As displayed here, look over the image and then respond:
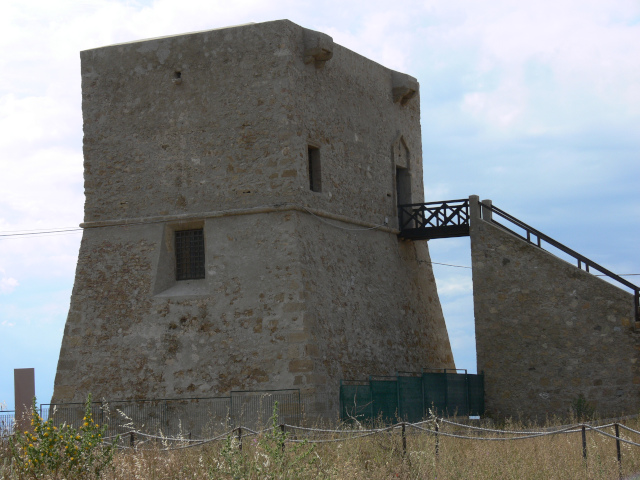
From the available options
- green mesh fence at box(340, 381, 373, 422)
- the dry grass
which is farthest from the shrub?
green mesh fence at box(340, 381, 373, 422)

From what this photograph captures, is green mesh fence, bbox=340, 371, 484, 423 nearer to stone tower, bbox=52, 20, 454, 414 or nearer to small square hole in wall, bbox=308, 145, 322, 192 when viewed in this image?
stone tower, bbox=52, 20, 454, 414

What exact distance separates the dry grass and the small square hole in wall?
7203 millimetres

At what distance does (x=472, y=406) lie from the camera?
63.5 ft

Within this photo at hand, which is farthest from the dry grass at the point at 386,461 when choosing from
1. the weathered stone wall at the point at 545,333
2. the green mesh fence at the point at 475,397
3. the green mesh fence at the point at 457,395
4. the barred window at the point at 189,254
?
the green mesh fence at the point at 475,397

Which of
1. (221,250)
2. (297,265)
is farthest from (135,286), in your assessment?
(297,265)

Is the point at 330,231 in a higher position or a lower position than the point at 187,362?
higher

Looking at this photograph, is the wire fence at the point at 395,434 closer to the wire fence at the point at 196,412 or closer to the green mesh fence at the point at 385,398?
the wire fence at the point at 196,412

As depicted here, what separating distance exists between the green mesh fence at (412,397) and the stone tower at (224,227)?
41 cm

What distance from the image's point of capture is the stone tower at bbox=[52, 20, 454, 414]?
663 inches

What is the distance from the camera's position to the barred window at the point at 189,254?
59.5 ft

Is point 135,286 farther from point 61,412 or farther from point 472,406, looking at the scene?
point 472,406

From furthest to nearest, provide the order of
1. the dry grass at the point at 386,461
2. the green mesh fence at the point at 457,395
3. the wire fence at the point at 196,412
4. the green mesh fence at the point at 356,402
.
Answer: the green mesh fence at the point at 457,395, the green mesh fence at the point at 356,402, the wire fence at the point at 196,412, the dry grass at the point at 386,461

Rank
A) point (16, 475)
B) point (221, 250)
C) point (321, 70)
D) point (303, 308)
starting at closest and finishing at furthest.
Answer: point (16, 475)
point (303, 308)
point (221, 250)
point (321, 70)

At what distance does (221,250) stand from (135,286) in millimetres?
2011
